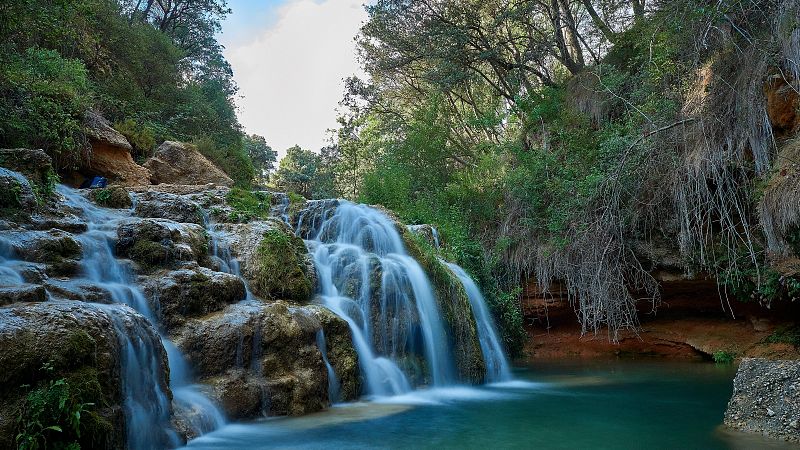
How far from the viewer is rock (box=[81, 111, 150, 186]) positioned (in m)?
12.1

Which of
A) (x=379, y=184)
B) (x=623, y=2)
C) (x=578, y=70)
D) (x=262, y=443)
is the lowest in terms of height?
(x=262, y=443)

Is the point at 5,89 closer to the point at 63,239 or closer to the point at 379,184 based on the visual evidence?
the point at 63,239

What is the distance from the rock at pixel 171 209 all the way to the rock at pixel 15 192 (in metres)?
2.39

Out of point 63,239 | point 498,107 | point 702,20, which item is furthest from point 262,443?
point 498,107

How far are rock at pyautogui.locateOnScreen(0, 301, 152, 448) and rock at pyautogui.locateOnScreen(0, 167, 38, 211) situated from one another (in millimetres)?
3514

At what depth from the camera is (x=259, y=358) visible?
662cm

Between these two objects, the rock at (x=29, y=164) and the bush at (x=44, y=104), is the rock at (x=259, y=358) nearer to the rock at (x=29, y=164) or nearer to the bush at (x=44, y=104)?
the rock at (x=29, y=164)

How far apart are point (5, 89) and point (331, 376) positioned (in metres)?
7.90

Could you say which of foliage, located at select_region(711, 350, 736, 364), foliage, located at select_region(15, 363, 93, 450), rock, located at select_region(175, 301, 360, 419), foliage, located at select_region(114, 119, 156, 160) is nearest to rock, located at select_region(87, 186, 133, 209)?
A: rock, located at select_region(175, 301, 360, 419)

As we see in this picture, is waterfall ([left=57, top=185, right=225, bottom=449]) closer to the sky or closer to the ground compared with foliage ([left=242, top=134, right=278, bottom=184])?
closer to the ground

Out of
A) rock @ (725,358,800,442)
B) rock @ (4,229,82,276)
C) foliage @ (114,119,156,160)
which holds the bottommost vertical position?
rock @ (725,358,800,442)

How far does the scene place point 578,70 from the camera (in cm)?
1589

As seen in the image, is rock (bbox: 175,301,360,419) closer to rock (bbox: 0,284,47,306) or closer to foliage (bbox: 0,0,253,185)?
rock (bbox: 0,284,47,306)

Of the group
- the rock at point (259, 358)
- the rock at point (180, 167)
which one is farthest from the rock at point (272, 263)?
the rock at point (180, 167)
